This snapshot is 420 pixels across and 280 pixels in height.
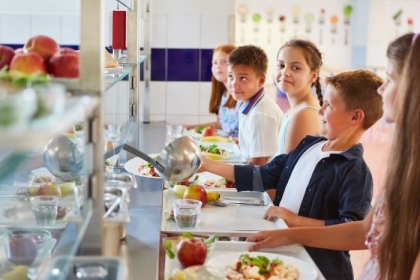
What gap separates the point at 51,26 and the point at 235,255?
2.44 m

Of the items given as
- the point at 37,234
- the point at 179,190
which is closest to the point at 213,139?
the point at 179,190

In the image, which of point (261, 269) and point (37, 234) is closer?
point (37, 234)

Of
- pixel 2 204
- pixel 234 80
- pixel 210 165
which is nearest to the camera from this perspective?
pixel 2 204

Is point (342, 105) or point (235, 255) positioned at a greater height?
point (342, 105)

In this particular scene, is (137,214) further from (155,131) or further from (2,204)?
(155,131)

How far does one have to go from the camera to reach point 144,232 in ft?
5.30

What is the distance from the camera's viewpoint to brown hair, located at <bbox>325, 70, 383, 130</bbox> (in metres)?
1.88

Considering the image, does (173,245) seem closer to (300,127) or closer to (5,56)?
(5,56)

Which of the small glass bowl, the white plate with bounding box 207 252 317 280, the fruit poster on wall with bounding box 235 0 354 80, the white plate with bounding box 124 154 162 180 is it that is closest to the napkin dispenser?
the white plate with bounding box 124 154 162 180

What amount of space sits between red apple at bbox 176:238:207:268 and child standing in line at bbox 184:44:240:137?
1967 mm

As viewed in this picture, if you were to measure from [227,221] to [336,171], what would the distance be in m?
0.32

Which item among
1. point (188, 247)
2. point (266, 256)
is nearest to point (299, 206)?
point (266, 256)

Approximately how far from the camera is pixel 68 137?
118 cm

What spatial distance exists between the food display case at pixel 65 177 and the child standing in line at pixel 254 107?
4.44 feet
